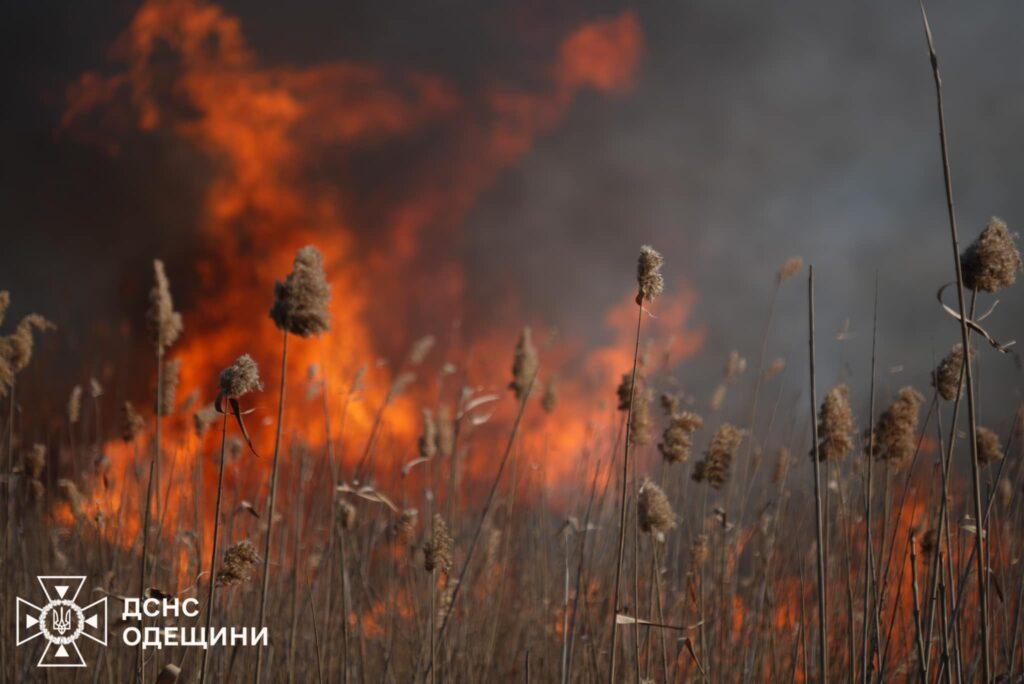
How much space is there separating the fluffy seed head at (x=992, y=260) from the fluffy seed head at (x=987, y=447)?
1.01 m

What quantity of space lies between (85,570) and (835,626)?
3110 millimetres

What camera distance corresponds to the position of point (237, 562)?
5.84 feet

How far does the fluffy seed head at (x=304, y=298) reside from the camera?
149cm

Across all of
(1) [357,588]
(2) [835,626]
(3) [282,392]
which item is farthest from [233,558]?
(2) [835,626]

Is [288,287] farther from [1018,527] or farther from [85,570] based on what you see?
[1018,527]

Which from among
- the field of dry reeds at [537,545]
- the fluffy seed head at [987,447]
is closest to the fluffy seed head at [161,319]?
the field of dry reeds at [537,545]

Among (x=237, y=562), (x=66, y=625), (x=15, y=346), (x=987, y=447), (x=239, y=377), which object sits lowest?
(x=66, y=625)

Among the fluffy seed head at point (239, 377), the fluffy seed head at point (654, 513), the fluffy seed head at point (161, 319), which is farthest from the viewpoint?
the fluffy seed head at point (161, 319)

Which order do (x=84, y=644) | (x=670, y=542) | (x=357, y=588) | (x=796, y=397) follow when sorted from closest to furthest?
(x=84, y=644) → (x=670, y=542) → (x=357, y=588) → (x=796, y=397)

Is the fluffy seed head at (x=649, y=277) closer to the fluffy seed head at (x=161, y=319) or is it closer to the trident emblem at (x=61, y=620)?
the fluffy seed head at (x=161, y=319)

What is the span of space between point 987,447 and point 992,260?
3.59ft

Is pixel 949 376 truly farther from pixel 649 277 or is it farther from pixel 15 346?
pixel 15 346

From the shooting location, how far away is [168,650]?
2.51 m

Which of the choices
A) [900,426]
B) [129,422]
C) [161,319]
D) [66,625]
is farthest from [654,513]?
[129,422]
